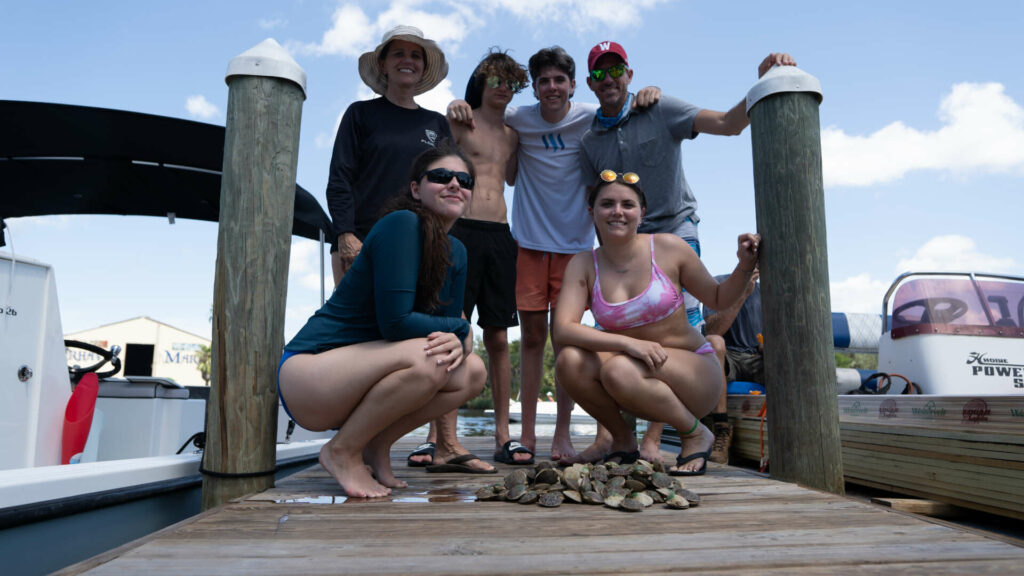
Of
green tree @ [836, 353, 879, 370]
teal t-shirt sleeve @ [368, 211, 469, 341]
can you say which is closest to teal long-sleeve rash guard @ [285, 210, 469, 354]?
teal t-shirt sleeve @ [368, 211, 469, 341]

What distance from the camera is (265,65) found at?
2.61 metres

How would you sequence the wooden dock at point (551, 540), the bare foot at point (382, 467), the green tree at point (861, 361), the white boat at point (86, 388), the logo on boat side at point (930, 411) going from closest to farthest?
1. the wooden dock at point (551, 540)
2. the white boat at point (86, 388)
3. the bare foot at point (382, 467)
4. the logo on boat side at point (930, 411)
5. the green tree at point (861, 361)

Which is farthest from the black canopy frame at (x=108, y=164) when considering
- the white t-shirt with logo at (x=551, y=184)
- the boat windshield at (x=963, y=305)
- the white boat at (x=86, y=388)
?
the boat windshield at (x=963, y=305)

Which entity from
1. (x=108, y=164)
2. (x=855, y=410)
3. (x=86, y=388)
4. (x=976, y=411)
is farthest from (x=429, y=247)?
(x=108, y=164)

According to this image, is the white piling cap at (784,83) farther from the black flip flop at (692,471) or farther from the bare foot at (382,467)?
the bare foot at (382,467)

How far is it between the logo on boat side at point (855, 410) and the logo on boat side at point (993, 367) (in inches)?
46.0

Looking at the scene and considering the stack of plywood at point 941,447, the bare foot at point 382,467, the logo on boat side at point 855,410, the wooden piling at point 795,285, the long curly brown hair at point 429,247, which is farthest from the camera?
the logo on boat side at point 855,410

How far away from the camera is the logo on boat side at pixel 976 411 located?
3207 mm

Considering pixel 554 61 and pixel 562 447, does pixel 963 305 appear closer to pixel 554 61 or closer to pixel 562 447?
pixel 562 447

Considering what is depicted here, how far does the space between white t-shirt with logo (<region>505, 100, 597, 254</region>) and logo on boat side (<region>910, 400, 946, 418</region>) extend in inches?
81.2

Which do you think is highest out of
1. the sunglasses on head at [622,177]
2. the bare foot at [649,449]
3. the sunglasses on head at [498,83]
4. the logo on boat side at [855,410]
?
the sunglasses on head at [498,83]

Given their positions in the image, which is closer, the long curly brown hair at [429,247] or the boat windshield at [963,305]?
the long curly brown hair at [429,247]

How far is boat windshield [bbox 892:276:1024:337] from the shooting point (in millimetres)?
4984

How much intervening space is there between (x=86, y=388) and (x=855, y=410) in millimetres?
4575
